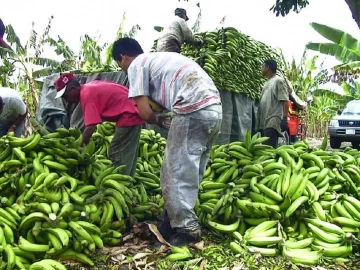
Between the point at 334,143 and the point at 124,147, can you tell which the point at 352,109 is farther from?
the point at 124,147

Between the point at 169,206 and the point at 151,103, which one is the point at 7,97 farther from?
the point at 169,206

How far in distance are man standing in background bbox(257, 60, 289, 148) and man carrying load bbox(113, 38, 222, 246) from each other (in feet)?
11.5

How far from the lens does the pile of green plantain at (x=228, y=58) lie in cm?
801

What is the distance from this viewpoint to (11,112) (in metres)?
6.02

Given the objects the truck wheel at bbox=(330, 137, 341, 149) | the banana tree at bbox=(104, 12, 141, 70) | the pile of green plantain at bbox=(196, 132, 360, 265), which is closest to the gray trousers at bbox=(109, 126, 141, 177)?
the pile of green plantain at bbox=(196, 132, 360, 265)

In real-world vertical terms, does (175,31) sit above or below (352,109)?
above

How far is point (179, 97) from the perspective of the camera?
12.1 feet

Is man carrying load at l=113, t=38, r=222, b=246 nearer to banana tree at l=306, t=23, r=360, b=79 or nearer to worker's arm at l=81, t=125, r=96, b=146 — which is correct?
worker's arm at l=81, t=125, r=96, b=146

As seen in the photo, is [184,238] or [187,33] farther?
[187,33]

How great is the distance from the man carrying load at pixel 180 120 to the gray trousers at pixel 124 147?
119 cm

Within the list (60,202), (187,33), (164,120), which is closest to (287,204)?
(164,120)

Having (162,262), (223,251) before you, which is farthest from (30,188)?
(223,251)

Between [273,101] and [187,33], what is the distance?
196cm

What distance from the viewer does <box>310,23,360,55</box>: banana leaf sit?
1488 centimetres
